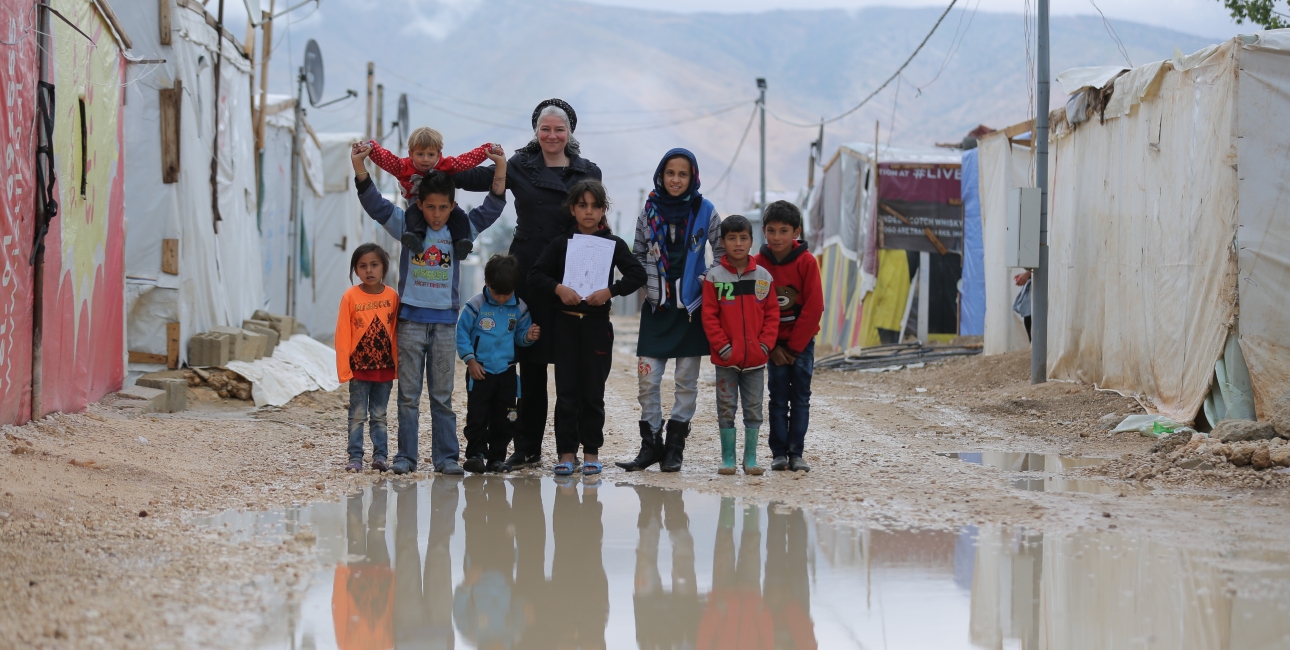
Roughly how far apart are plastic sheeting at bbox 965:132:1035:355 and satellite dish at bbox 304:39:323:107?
9124mm

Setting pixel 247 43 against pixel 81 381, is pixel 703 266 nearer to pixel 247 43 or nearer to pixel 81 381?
pixel 81 381

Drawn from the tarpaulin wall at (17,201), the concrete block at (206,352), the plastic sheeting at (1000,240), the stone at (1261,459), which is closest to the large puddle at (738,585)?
the stone at (1261,459)

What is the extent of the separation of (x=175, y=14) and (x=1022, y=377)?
871 centimetres

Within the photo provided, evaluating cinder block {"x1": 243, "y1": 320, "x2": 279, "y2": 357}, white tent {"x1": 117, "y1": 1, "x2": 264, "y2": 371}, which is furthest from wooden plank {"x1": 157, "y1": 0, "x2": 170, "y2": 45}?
cinder block {"x1": 243, "y1": 320, "x2": 279, "y2": 357}

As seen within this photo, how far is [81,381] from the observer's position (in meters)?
7.19

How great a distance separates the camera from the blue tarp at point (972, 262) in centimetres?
1575

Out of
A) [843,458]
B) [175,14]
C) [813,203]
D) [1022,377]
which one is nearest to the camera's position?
[843,458]

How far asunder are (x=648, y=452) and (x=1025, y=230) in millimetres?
6198

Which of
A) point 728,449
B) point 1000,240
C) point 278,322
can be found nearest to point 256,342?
point 278,322

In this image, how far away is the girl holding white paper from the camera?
544cm

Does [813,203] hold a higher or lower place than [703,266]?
higher

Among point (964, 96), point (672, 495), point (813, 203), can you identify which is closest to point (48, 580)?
point (672, 495)

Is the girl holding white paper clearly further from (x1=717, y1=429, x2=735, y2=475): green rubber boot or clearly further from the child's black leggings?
(x1=717, y1=429, x2=735, y2=475): green rubber boot

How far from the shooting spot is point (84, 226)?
7352 mm
